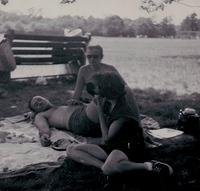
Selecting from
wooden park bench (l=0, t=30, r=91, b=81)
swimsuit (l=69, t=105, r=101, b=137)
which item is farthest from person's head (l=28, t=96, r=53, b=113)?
wooden park bench (l=0, t=30, r=91, b=81)

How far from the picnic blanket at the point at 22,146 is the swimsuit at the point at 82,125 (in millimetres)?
124

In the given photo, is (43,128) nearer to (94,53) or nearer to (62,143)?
Result: (62,143)

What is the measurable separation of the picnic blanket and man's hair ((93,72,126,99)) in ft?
4.35

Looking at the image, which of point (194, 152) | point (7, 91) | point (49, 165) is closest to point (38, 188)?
point (49, 165)

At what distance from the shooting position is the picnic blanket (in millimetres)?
4945

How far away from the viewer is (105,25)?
2784 centimetres

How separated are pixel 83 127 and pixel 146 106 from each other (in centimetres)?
329

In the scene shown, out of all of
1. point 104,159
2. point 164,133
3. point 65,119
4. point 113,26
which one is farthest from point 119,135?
point 113,26

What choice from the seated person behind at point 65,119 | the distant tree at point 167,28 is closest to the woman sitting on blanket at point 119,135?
the seated person behind at point 65,119

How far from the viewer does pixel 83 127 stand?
18.5 ft

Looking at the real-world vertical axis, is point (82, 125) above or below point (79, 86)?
below

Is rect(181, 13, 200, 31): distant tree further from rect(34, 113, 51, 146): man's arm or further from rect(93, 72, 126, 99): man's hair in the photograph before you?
rect(93, 72, 126, 99): man's hair

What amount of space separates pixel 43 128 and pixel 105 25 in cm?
2254

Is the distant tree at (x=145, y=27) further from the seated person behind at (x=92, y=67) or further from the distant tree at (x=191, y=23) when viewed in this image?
the seated person behind at (x=92, y=67)
